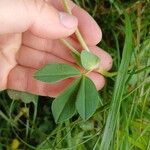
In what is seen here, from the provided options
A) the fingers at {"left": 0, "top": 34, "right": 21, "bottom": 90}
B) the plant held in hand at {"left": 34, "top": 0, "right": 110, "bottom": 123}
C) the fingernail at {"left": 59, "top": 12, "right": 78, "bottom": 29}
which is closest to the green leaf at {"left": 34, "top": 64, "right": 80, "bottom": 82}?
the plant held in hand at {"left": 34, "top": 0, "right": 110, "bottom": 123}

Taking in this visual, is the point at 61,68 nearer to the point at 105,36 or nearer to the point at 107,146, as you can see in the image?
the point at 107,146

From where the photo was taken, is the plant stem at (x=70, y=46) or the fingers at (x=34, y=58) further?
the fingers at (x=34, y=58)

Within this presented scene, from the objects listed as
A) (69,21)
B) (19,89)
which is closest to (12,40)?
(19,89)

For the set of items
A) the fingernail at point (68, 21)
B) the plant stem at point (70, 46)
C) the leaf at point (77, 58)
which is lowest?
the leaf at point (77, 58)

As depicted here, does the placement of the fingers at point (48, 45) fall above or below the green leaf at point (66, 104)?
above

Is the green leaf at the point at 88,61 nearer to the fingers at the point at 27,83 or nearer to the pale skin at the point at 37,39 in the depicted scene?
the pale skin at the point at 37,39

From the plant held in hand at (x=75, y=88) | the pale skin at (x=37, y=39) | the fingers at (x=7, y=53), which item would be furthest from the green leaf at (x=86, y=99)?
the fingers at (x=7, y=53)
